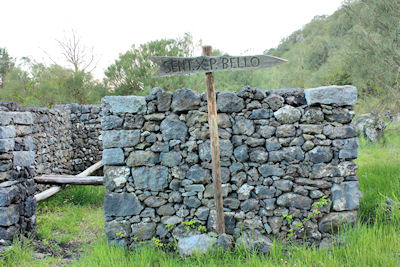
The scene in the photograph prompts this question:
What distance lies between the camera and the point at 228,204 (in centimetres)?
402

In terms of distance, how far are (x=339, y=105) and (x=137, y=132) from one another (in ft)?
9.26

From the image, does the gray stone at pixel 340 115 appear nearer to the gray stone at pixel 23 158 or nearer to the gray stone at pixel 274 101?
the gray stone at pixel 274 101

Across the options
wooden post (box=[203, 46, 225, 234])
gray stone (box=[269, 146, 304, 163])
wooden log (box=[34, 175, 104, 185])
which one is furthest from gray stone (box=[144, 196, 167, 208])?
wooden log (box=[34, 175, 104, 185])

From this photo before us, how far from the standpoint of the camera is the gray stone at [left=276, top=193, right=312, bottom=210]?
13.1 ft

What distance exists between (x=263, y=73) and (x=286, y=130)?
1255cm

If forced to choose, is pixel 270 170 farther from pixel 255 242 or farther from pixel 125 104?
pixel 125 104

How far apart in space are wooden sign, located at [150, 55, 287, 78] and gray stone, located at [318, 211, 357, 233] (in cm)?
222

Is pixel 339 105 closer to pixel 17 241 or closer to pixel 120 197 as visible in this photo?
pixel 120 197

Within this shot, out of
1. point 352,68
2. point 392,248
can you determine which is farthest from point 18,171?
point 352,68

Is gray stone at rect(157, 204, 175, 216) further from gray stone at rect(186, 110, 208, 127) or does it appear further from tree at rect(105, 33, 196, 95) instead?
tree at rect(105, 33, 196, 95)

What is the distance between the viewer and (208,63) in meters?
3.65

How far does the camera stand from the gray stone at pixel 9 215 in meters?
3.99

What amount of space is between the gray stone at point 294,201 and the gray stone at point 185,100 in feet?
5.69

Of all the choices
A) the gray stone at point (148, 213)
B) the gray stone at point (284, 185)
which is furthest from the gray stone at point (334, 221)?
the gray stone at point (148, 213)
